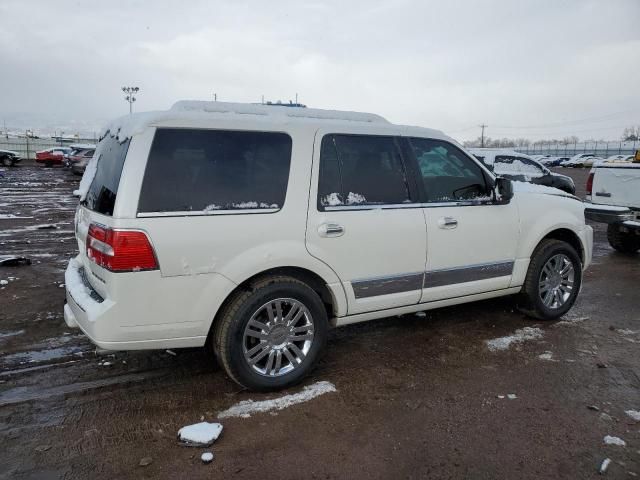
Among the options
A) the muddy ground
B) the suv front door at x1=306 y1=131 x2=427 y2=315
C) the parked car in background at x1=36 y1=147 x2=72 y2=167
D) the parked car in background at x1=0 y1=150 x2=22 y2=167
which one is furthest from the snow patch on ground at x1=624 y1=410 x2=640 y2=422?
the parked car in background at x1=36 y1=147 x2=72 y2=167

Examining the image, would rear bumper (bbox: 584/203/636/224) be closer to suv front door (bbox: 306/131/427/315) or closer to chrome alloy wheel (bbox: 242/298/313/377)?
suv front door (bbox: 306/131/427/315)

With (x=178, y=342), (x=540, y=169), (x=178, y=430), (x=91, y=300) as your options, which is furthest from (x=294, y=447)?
(x=540, y=169)

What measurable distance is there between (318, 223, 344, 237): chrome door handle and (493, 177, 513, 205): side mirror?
1.76m

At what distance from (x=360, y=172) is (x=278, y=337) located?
4.66 ft

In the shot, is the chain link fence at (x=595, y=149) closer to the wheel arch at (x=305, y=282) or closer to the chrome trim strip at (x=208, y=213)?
the wheel arch at (x=305, y=282)

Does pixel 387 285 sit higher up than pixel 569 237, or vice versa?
pixel 569 237

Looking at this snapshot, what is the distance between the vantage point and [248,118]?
11.4ft

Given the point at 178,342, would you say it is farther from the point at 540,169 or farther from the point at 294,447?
the point at 540,169

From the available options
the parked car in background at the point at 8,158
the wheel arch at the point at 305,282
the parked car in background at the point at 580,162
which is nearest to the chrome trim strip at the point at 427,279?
the wheel arch at the point at 305,282

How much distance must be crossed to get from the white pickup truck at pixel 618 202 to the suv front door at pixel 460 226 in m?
4.63

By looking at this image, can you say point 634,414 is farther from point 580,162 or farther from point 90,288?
point 580,162

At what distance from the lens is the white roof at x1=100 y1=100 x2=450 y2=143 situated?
3.21m

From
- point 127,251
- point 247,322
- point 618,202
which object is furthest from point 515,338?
point 618,202

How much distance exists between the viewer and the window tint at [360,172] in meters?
3.71
